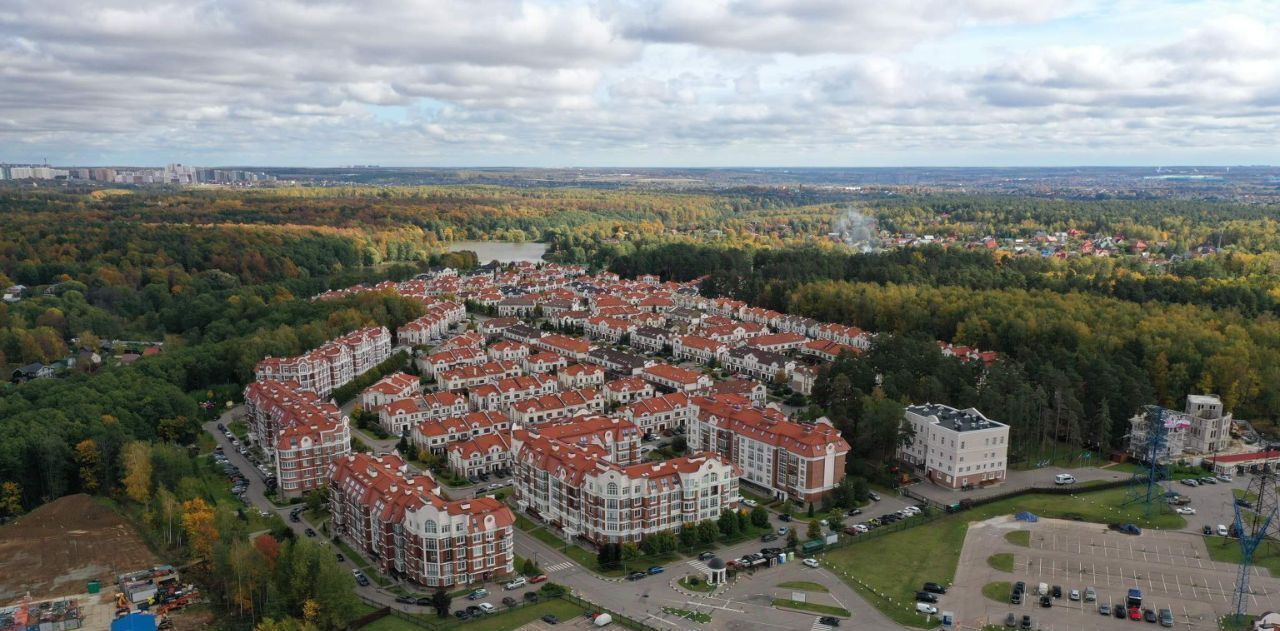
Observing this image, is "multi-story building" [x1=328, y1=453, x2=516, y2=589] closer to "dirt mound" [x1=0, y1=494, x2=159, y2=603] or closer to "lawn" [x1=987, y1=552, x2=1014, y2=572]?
"dirt mound" [x1=0, y1=494, x2=159, y2=603]

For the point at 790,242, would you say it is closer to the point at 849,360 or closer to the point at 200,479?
the point at 849,360

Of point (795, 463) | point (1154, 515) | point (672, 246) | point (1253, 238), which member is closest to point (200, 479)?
point (795, 463)

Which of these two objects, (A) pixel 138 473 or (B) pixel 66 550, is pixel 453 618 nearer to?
(B) pixel 66 550

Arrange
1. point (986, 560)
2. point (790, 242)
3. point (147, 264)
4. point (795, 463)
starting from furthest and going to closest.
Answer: point (790, 242), point (147, 264), point (795, 463), point (986, 560)

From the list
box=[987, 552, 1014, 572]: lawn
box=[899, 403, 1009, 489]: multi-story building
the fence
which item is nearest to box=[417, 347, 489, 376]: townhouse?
the fence

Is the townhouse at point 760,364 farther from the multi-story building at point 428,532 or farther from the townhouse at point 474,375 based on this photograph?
the multi-story building at point 428,532

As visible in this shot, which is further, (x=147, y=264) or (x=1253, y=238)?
(x=1253, y=238)

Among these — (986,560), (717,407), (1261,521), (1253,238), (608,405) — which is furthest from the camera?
(1253,238)

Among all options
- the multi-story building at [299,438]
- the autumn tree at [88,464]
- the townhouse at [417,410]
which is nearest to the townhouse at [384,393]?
the townhouse at [417,410]

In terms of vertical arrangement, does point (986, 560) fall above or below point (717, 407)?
below
